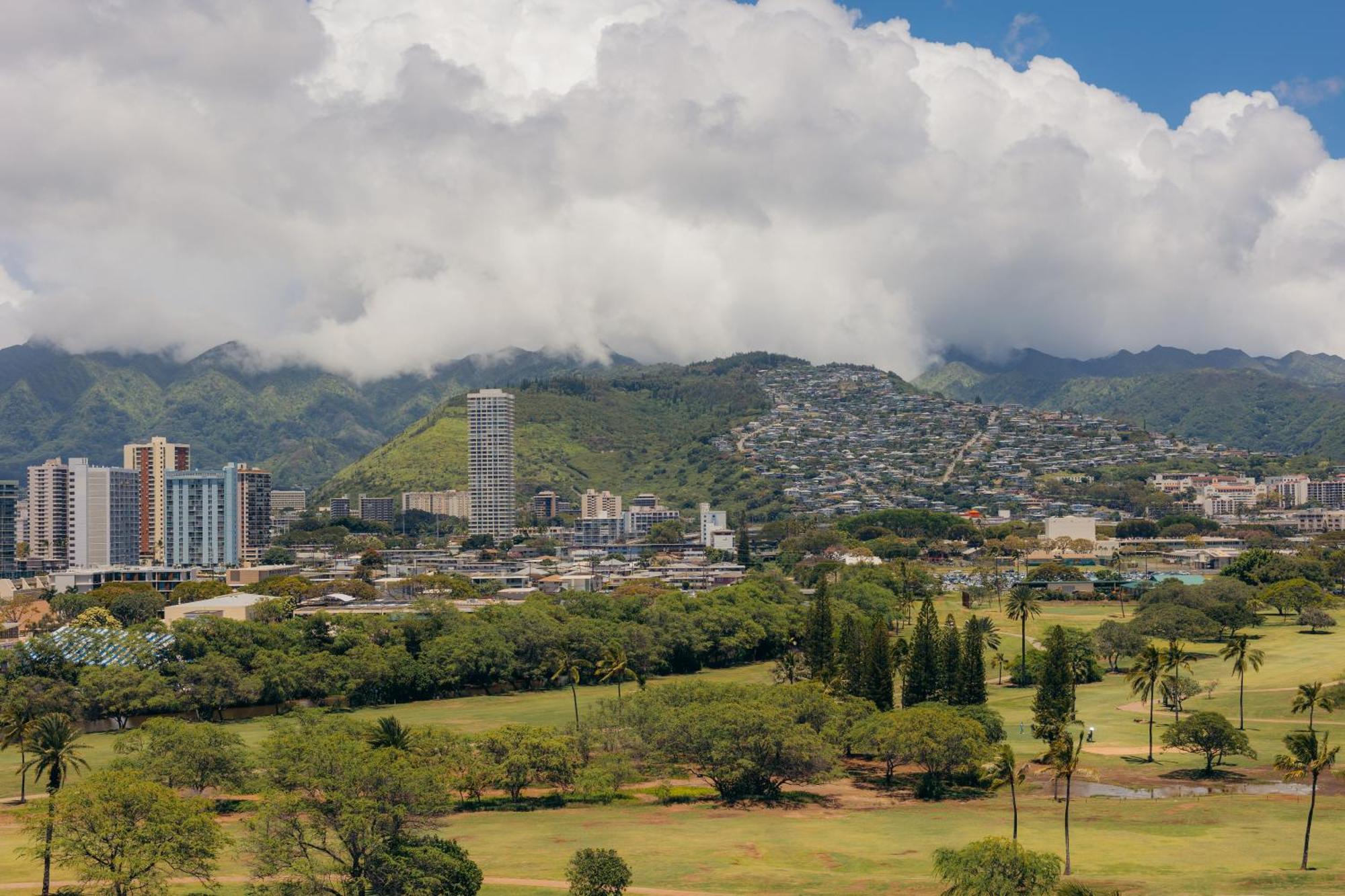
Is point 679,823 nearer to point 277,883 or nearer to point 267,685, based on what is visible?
point 277,883

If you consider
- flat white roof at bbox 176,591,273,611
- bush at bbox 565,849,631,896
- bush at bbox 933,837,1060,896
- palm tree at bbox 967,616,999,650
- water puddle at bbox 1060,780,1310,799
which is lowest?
water puddle at bbox 1060,780,1310,799

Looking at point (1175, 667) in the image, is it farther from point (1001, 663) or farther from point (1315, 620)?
point (1315, 620)

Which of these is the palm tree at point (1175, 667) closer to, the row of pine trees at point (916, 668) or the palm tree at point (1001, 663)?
the row of pine trees at point (916, 668)

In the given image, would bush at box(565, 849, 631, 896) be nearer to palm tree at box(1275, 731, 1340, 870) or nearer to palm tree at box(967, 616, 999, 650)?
palm tree at box(1275, 731, 1340, 870)

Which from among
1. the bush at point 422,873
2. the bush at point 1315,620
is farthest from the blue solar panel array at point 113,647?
the bush at point 1315,620

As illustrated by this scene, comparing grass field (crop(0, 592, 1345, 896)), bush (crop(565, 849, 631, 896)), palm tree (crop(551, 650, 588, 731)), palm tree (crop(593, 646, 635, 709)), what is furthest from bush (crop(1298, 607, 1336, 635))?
bush (crop(565, 849, 631, 896))

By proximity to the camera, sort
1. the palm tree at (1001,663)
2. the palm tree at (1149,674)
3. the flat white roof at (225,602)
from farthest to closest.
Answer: the flat white roof at (225,602) → the palm tree at (1001,663) → the palm tree at (1149,674)

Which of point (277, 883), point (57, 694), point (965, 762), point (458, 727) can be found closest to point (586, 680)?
point (458, 727)
